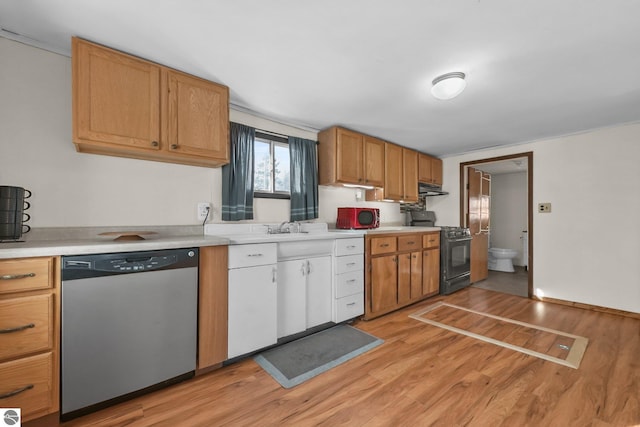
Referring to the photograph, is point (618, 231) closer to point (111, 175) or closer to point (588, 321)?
point (588, 321)

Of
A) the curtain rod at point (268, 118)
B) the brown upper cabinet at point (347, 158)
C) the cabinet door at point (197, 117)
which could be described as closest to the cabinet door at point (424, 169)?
the brown upper cabinet at point (347, 158)

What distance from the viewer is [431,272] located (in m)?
3.51

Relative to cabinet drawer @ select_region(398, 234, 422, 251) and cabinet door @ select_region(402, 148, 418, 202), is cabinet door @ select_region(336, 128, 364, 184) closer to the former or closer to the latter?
cabinet drawer @ select_region(398, 234, 422, 251)

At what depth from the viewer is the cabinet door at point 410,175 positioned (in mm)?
3853

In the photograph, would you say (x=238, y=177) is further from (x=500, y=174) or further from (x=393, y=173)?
(x=500, y=174)

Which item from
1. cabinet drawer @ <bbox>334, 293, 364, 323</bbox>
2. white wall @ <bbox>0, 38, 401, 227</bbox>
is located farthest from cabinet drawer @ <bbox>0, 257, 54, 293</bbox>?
cabinet drawer @ <bbox>334, 293, 364, 323</bbox>

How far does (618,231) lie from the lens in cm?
300

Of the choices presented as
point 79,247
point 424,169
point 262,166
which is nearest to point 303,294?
point 262,166

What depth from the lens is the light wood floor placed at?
1403 millimetres

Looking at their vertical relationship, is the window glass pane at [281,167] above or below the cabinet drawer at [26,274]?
above

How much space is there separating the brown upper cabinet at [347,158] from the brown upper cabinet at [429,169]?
1119 millimetres

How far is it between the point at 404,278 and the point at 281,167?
1937 millimetres

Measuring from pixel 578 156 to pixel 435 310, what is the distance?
105 inches

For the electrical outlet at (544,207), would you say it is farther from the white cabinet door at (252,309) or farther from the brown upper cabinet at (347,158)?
the white cabinet door at (252,309)
